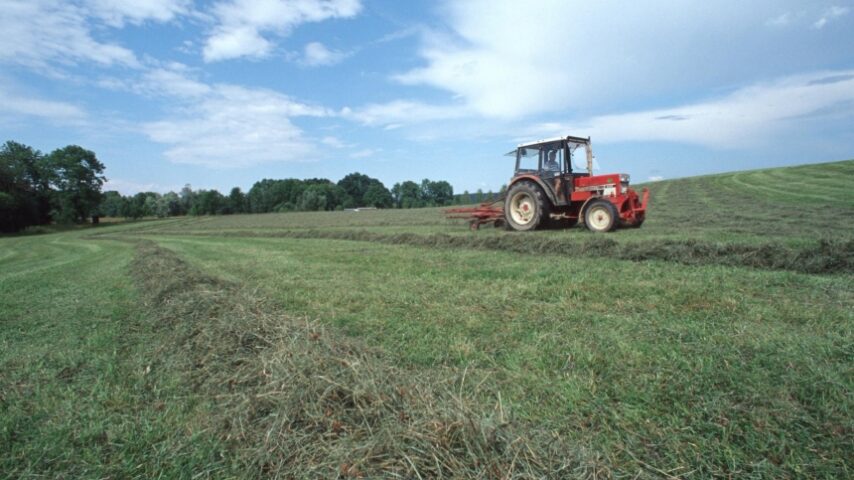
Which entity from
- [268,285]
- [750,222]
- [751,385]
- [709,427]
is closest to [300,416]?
[709,427]

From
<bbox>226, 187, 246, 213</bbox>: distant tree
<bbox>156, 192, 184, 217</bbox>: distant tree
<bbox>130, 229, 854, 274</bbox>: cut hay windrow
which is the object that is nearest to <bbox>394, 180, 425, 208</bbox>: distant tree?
<bbox>226, 187, 246, 213</bbox>: distant tree

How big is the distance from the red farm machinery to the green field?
464 centimetres

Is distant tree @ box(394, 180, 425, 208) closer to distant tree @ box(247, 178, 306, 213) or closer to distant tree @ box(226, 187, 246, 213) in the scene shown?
distant tree @ box(247, 178, 306, 213)

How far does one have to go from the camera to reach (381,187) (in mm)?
88312

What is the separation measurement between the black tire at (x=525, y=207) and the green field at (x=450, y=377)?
579 cm

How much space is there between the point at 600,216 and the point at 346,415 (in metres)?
9.60

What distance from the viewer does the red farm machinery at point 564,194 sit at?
34.7 feet

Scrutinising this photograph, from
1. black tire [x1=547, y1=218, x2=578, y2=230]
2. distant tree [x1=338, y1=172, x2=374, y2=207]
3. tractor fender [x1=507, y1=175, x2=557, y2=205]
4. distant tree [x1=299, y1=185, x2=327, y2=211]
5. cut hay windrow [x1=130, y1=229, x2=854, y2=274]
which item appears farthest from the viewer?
distant tree [x1=338, y1=172, x2=374, y2=207]

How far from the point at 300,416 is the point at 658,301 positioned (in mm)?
3606

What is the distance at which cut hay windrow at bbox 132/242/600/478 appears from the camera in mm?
1811

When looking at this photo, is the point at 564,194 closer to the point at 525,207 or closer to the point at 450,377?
the point at 525,207

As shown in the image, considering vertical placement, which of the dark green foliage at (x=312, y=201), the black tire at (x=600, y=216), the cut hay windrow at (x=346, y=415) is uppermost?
the dark green foliage at (x=312, y=201)

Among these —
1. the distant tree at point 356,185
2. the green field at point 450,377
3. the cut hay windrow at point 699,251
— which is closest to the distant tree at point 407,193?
the distant tree at point 356,185

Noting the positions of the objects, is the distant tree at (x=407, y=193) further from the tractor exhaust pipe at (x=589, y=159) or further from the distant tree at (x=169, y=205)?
the tractor exhaust pipe at (x=589, y=159)
